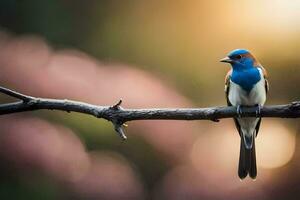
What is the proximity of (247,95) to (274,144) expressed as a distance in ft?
4.83

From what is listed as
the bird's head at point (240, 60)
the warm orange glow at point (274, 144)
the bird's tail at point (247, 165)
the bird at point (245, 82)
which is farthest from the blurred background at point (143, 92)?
the bird's head at point (240, 60)

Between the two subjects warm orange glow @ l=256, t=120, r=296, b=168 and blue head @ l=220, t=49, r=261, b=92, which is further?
warm orange glow @ l=256, t=120, r=296, b=168

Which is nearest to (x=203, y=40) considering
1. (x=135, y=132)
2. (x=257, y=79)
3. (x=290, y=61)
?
(x=290, y=61)

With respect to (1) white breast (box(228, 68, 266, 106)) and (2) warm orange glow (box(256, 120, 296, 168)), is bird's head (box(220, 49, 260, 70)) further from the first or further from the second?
(2) warm orange glow (box(256, 120, 296, 168))

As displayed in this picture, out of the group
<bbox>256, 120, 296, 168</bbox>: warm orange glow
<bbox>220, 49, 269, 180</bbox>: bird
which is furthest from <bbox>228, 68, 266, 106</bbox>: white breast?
<bbox>256, 120, 296, 168</bbox>: warm orange glow

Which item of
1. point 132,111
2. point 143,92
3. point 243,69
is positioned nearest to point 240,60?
point 243,69

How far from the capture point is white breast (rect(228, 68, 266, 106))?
2.50 meters

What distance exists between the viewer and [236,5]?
14.3ft

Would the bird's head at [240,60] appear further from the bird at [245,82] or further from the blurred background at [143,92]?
the blurred background at [143,92]

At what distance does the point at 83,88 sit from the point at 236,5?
1.18 m

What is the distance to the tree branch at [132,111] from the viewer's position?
6.37ft

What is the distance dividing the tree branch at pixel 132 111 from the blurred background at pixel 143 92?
1343 millimetres

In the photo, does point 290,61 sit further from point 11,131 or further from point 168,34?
point 11,131

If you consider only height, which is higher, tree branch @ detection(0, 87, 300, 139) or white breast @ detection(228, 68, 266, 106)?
white breast @ detection(228, 68, 266, 106)
